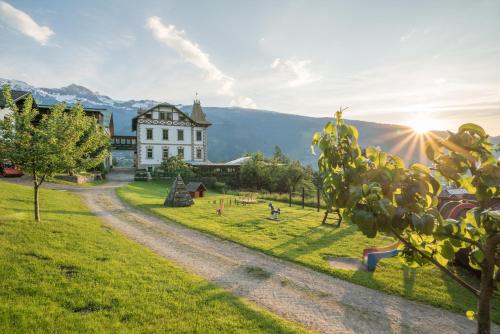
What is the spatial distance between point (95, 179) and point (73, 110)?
1060 inches

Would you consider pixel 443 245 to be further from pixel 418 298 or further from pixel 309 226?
pixel 309 226

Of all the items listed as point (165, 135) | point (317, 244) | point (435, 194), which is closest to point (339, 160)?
point (435, 194)

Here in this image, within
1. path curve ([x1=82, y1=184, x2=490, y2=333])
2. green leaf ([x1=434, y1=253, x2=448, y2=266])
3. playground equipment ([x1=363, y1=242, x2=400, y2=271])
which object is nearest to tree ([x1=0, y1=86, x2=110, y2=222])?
path curve ([x1=82, y1=184, x2=490, y2=333])

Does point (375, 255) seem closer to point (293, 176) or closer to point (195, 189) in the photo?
point (195, 189)

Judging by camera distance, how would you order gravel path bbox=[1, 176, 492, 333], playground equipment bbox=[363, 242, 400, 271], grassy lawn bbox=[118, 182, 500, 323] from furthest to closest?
playground equipment bbox=[363, 242, 400, 271] → grassy lawn bbox=[118, 182, 500, 323] → gravel path bbox=[1, 176, 492, 333]

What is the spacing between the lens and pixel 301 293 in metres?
8.96

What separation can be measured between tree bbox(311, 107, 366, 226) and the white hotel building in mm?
47855

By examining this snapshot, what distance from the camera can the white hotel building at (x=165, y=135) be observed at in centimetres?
4856

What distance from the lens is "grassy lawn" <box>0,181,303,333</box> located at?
20.7 ft

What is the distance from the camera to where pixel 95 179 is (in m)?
38.2

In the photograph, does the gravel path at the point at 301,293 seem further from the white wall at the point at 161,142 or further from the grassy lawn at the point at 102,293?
the white wall at the point at 161,142

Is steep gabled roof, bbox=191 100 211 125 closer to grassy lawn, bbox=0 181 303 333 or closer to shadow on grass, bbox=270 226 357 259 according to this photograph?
shadow on grass, bbox=270 226 357 259

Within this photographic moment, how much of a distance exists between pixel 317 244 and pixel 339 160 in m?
12.6

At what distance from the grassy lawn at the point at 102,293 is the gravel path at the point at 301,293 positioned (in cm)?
80
